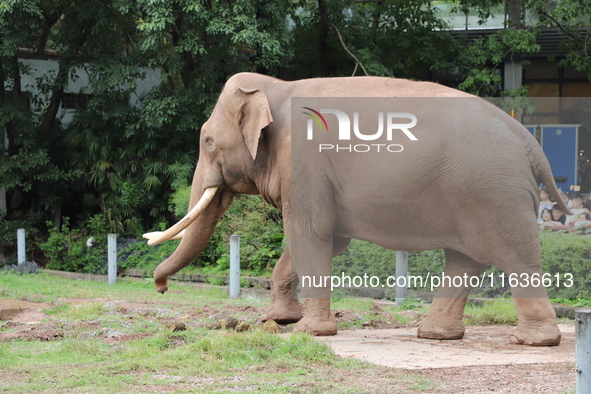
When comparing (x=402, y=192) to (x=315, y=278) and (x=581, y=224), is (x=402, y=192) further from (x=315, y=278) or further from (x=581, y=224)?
(x=581, y=224)

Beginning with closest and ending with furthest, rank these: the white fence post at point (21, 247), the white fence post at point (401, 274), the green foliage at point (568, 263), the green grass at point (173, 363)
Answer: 1. the green grass at point (173, 363)
2. the green foliage at point (568, 263)
3. the white fence post at point (401, 274)
4. the white fence post at point (21, 247)

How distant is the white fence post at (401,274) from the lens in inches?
393

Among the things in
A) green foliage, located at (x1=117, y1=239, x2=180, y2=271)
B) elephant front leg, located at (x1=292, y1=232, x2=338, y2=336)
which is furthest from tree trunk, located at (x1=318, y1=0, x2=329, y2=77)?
elephant front leg, located at (x1=292, y1=232, x2=338, y2=336)

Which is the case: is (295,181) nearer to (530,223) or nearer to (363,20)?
(530,223)

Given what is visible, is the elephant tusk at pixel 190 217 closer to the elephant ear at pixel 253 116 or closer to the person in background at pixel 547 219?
the elephant ear at pixel 253 116

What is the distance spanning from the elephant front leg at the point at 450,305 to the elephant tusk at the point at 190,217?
7.72 feet

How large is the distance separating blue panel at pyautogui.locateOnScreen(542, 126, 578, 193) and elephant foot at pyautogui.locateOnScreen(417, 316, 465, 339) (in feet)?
20.4

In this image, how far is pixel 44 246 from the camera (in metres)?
16.5

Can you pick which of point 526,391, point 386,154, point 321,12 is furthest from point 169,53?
point 526,391

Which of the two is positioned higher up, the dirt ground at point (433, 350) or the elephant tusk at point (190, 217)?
the elephant tusk at point (190, 217)

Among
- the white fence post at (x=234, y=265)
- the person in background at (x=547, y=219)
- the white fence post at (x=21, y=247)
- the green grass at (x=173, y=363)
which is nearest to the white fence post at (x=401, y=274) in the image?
the person in background at (x=547, y=219)

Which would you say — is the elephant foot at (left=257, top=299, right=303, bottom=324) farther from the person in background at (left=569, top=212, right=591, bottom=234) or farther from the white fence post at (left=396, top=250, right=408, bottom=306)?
the person in background at (left=569, top=212, right=591, bottom=234)

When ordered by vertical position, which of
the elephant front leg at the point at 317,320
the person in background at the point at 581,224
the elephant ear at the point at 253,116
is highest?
the elephant ear at the point at 253,116

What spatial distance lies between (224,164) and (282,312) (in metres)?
1.65
